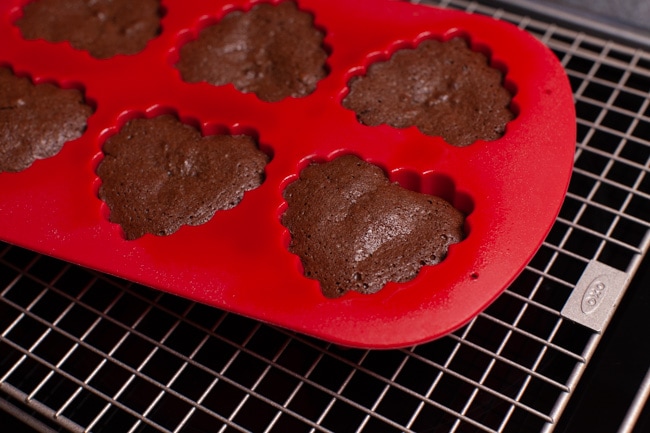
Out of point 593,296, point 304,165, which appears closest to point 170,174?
point 304,165

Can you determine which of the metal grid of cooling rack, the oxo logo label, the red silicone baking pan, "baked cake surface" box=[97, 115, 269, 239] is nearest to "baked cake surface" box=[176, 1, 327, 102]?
the red silicone baking pan

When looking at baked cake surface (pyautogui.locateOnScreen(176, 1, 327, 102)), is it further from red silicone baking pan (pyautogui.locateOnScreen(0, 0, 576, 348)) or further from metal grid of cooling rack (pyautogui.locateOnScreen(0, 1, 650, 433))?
metal grid of cooling rack (pyautogui.locateOnScreen(0, 1, 650, 433))

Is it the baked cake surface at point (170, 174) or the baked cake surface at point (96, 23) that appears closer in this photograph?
the baked cake surface at point (170, 174)

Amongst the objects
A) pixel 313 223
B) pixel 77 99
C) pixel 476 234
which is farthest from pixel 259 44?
pixel 476 234

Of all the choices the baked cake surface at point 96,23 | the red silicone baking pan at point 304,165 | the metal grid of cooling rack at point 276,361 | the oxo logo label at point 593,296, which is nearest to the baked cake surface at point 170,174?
the red silicone baking pan at point 304,165

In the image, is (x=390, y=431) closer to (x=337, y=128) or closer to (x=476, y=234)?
(x=476, y=234)

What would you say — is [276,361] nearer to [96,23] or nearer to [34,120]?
[34,120]

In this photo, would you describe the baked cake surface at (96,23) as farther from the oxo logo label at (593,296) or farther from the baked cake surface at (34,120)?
the oxo logo label at (593,296)
